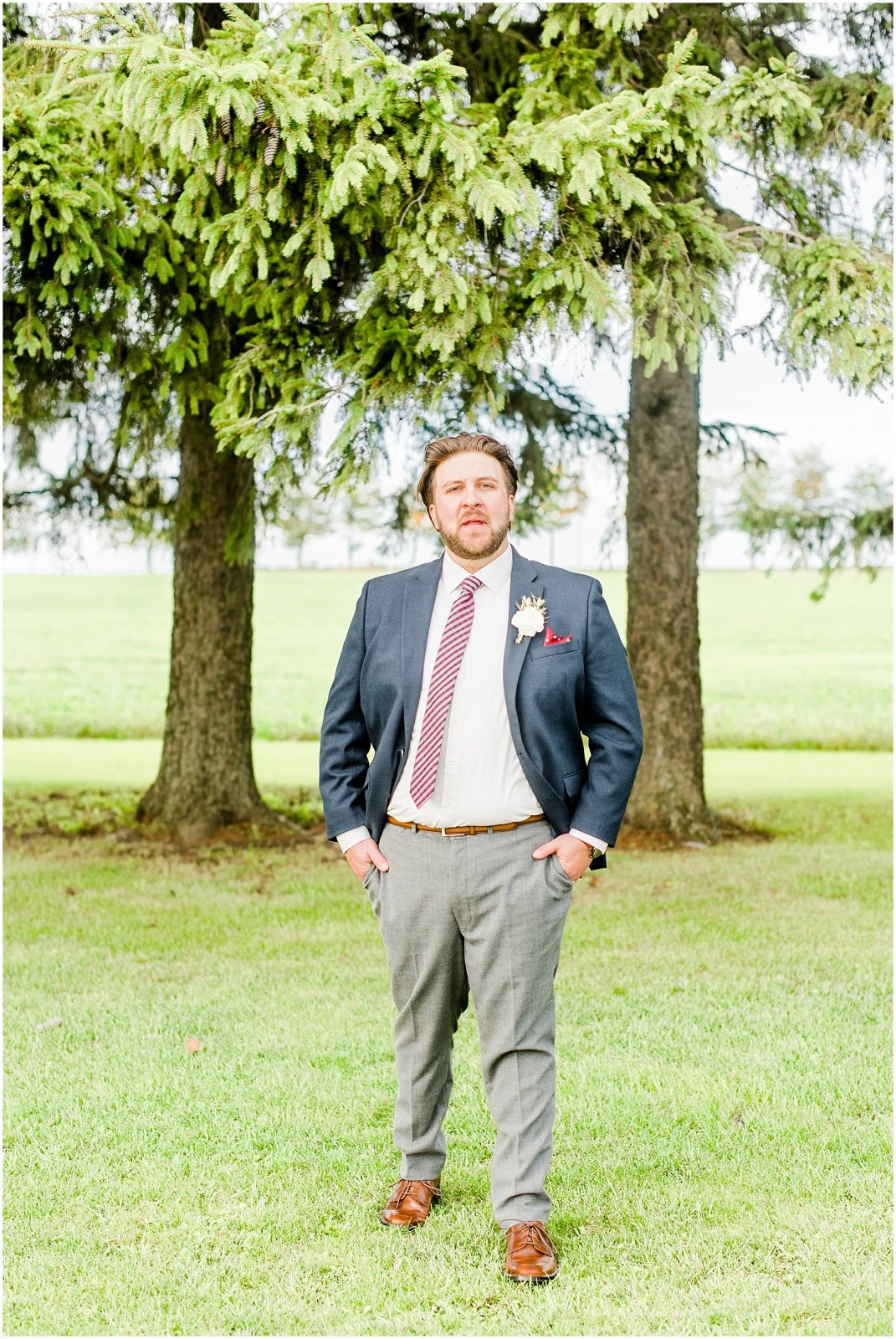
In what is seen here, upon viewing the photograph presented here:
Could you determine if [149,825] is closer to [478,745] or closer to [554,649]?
[478,745]

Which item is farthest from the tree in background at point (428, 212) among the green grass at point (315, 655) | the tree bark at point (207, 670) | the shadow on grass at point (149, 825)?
the green grass at point (315, 655)

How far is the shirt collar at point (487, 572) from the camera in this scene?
3.44 m

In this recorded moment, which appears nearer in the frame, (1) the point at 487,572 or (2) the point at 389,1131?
(1) the point at 487,572

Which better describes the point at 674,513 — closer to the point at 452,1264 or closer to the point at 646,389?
the point at 646,389

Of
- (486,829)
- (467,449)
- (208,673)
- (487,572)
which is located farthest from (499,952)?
(208,673)

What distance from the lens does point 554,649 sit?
332 cm

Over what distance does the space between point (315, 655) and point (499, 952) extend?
34082 millimetres

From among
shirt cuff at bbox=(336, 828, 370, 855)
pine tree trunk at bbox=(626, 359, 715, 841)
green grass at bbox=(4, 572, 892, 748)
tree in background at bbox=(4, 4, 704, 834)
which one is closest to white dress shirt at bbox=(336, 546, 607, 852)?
shirt cuff at bbox=(336, 828, 370, 855)

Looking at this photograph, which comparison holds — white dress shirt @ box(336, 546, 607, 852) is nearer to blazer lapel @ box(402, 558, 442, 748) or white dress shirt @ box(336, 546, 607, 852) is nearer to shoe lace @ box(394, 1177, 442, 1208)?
blazer lapel @ box(402, 558, 442, 748)

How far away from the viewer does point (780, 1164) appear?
12.8 feet

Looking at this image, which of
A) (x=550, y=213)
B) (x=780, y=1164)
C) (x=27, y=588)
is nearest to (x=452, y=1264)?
(x=780, y=1164)

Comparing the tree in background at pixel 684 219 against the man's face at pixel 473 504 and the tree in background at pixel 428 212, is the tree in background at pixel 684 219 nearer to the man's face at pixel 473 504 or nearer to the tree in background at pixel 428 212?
the tree in background at pixel 428 212

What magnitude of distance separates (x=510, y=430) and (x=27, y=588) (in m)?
49.1

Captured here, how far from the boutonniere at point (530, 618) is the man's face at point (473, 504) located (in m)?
0.18
